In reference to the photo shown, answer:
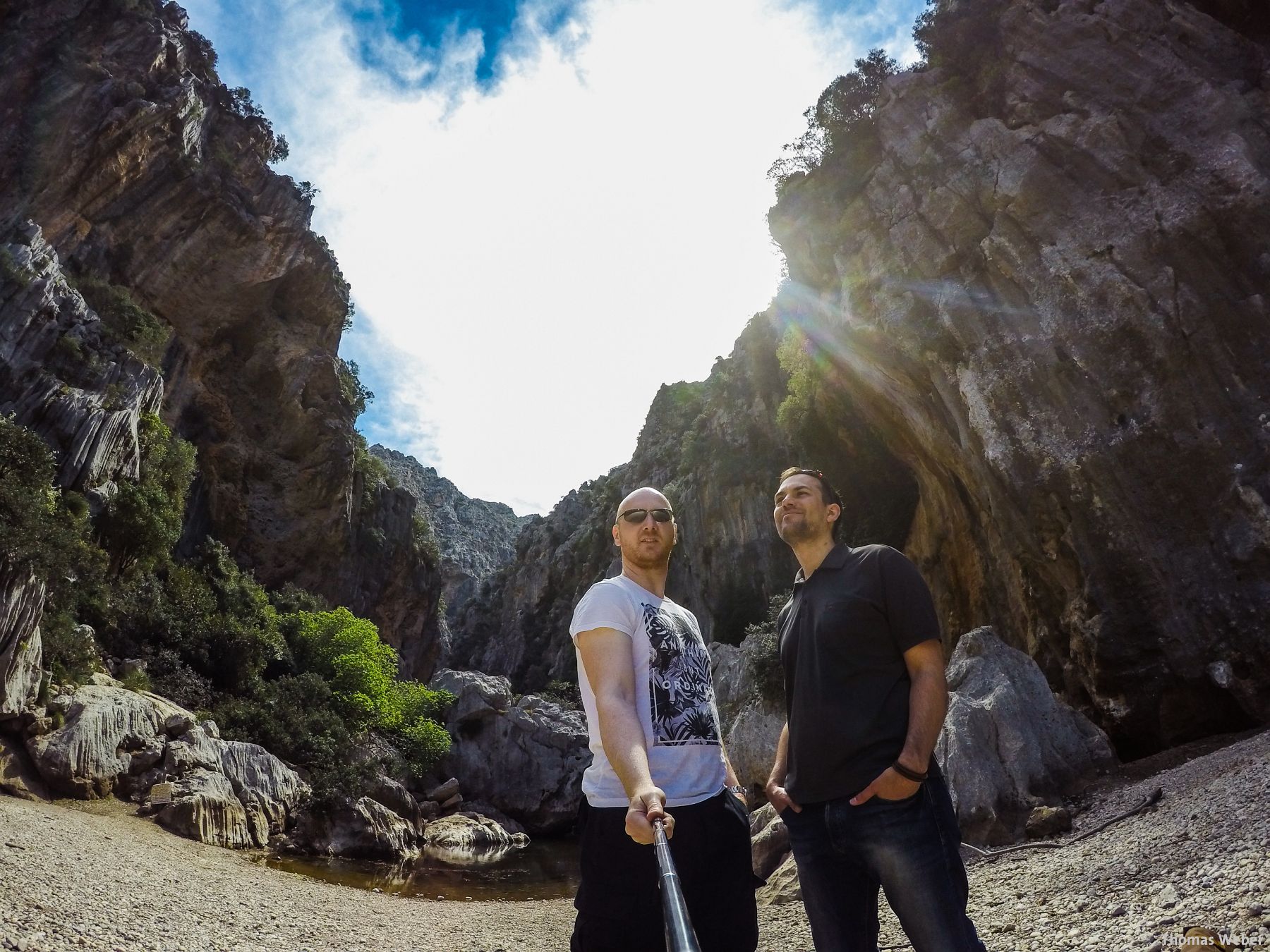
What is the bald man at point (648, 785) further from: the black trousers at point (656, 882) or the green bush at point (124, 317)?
the green bush at point (124, 317)

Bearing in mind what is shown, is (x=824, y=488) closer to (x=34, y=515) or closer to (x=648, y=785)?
(x=648, y=785)

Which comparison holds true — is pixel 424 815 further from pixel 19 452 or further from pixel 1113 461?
pixel 1113 461

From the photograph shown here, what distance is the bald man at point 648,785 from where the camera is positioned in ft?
8.26

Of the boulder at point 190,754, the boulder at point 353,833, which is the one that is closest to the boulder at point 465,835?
the boulder at point 353,833

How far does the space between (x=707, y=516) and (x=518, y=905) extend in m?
31.2

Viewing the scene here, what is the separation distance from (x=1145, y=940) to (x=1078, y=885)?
6.71 ft

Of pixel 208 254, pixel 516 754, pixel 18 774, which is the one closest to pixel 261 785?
pixel 18 774

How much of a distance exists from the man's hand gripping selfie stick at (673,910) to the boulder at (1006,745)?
386 inches

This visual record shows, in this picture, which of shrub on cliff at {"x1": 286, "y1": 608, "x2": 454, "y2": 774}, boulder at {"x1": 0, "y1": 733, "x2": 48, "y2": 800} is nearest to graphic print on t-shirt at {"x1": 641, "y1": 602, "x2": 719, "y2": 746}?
boulder at {"x1": 0, "y1": 733, "x2": 48, "y2": 800}

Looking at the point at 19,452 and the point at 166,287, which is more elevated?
the point at 166,287

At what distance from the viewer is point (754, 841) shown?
11375mm

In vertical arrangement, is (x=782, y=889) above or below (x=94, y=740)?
below

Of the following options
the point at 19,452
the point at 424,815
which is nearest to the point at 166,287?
the point at 19,452

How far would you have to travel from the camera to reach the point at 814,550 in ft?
11.9
